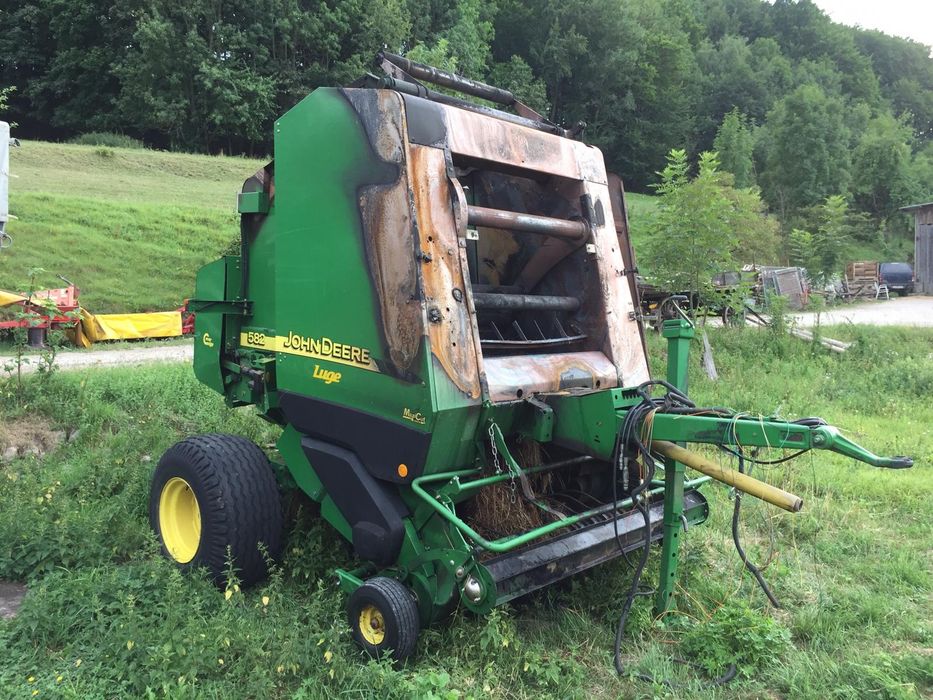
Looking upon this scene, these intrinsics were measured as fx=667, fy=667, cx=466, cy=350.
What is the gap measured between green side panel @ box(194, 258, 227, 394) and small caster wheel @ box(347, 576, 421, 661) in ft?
7.17

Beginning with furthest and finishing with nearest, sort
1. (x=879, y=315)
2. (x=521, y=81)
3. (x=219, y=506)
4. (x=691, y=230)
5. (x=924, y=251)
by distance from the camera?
(x=521, y=81)
(x=924, y=251)
(x=879, y=315)
(x=691, y=230)
(x=219, y=506)

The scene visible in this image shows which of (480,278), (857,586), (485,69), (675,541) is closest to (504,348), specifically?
(480,278)

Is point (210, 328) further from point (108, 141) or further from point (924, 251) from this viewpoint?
point (108, 141)

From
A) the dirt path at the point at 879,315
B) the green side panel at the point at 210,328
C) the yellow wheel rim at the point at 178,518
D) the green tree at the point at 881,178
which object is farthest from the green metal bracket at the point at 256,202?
the green tree at the point at 881,178

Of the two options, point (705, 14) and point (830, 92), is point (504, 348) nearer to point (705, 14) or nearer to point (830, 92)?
point (830, 92)

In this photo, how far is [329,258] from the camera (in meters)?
3.60

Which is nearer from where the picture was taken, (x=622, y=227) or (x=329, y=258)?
(x=329, y=258)

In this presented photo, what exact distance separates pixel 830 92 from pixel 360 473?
88.2 m

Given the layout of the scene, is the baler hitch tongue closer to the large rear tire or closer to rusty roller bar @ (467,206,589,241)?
rusty roller bar @ (467,206,589,241)

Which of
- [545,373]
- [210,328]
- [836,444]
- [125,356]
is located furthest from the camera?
[125,356]

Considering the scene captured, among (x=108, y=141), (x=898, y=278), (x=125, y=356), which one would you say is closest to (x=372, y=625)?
(x=125, y=356)

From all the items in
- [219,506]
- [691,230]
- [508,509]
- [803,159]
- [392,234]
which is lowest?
[219,506]

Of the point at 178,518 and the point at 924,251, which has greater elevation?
the point at 924,251

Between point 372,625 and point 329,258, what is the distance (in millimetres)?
1872
